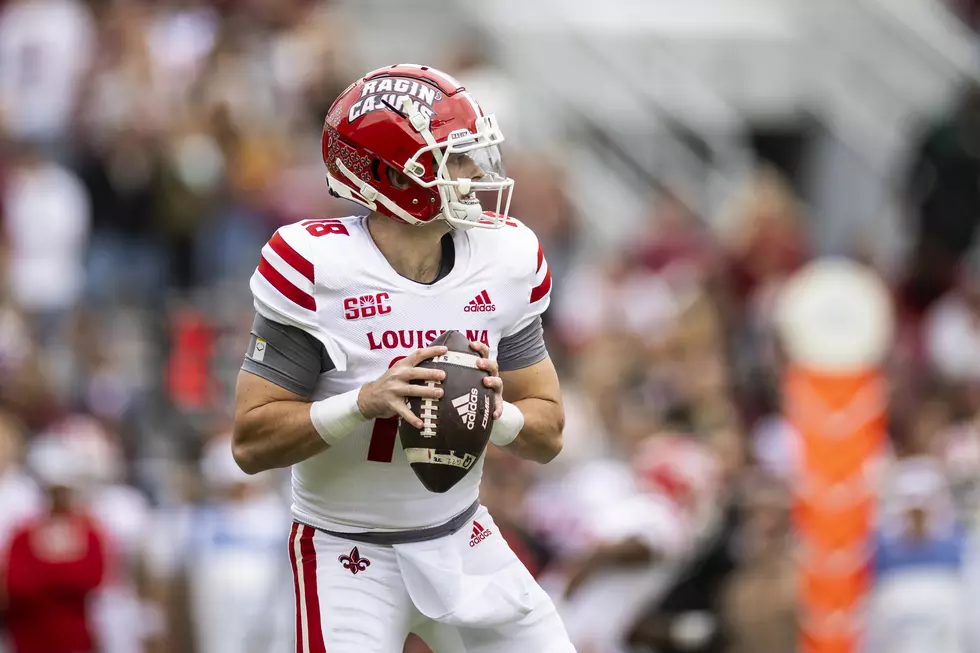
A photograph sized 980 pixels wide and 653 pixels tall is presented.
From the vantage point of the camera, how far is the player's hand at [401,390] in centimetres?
427

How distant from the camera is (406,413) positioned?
168 inches

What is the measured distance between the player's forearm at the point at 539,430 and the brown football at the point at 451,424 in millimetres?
301

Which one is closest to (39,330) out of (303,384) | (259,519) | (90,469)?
(90,469)

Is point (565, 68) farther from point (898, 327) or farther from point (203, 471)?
point (203, 471)

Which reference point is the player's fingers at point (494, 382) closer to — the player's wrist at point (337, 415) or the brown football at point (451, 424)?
the brown football at point (451, 424)

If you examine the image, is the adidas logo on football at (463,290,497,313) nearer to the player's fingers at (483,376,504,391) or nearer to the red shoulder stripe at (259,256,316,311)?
the player's fingers at (483,376,504,391)

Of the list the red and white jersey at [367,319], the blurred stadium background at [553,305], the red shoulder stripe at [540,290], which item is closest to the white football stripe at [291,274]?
the red and white jersey at [367,319]

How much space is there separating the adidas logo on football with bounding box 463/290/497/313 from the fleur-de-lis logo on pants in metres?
0.70

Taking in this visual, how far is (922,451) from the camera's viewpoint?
10094 millimetres

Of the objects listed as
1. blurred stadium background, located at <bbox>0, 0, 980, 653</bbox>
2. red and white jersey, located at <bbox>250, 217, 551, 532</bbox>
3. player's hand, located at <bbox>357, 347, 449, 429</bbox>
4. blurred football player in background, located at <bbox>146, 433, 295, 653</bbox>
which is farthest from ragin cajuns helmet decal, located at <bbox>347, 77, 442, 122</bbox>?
blurred football player in background, located at <bbox>146, 433, 295, 653</bbox>

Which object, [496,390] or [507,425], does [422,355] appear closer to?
[496,390]

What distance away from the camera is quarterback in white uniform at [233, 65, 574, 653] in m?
4.47

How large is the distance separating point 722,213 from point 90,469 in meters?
5.89

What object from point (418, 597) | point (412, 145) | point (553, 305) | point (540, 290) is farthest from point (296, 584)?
point (553, 305)
